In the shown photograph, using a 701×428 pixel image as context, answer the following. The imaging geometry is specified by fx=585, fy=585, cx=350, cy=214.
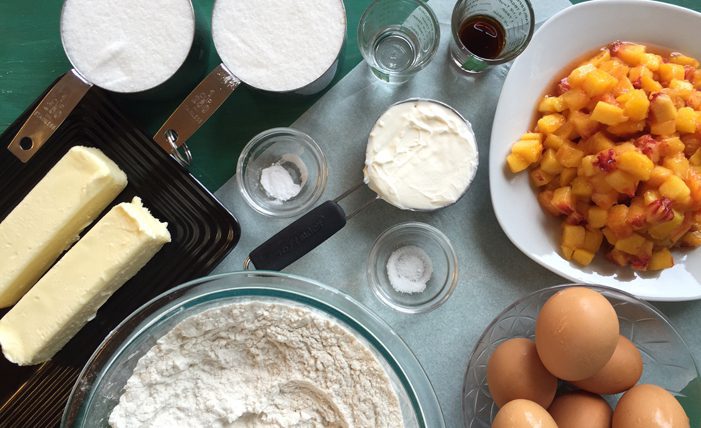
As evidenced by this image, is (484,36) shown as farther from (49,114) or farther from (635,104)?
(49,114)

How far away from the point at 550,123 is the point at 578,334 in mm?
496

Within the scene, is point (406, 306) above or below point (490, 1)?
below

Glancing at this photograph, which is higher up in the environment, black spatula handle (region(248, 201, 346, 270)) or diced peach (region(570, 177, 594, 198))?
black spatula handle (region(248, 201, 346, 270))

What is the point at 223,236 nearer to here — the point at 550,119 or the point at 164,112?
the point at 164,112

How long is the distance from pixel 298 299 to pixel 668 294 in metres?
0.84

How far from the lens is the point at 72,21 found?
1.30 meters

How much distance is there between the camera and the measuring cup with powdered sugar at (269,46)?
4.26ft

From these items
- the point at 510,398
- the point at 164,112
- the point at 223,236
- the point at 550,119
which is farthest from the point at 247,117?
the point at 510,398

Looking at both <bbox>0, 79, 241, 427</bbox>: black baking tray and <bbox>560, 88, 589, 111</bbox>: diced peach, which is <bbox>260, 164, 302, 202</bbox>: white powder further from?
<bbox>560, 88, 589, 111</bbox>: diced peach

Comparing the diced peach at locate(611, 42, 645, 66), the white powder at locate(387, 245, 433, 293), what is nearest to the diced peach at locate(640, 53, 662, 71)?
the diced peach at locate(611, 42, 645, 66)

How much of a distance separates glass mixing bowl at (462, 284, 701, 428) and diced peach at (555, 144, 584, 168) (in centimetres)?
27

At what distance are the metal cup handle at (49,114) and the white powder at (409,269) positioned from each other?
0.81 m

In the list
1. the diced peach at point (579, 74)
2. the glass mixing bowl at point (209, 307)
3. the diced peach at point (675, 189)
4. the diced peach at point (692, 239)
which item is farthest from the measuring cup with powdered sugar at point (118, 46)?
the diced peach at point (692, 239)

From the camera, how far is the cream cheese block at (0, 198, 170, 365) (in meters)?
1.23
